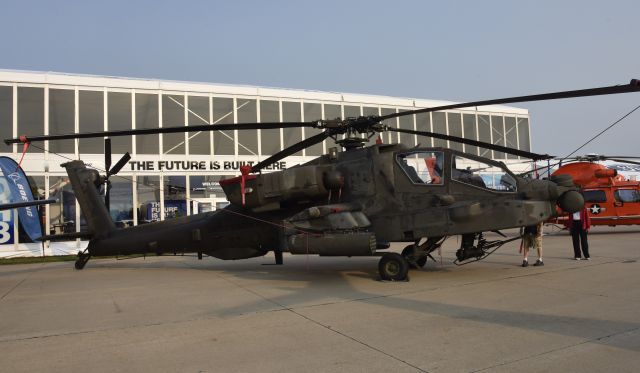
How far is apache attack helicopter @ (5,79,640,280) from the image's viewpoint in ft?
25.2

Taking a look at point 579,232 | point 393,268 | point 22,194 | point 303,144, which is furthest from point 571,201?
point 22,194

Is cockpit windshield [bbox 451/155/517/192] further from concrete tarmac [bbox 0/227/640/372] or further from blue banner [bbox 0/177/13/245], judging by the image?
blue banner [bbox 0/177/13/245]

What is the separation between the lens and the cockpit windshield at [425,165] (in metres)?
8.09

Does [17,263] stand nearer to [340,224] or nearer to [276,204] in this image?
[276,204]

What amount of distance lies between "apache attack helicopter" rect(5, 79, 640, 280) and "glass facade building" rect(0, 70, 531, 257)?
9.09 meters

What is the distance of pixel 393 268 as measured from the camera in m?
7.91

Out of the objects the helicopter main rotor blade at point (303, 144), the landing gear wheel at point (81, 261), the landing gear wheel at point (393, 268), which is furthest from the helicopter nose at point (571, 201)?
the landing gear wheel at point (81, 261)

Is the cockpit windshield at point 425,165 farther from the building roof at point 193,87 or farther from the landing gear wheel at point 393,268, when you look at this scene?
the building roof at point 193,87

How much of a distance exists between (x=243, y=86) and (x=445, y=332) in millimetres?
17347

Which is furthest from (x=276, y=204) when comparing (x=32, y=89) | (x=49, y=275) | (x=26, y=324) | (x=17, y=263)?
(x=32, y=89)

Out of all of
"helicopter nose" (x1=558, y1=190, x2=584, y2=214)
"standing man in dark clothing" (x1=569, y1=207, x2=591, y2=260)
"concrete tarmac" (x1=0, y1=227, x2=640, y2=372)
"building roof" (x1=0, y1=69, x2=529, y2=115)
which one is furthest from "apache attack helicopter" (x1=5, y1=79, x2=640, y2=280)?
"building roof" (x1=0, y1=69, x2=529, y2=115)

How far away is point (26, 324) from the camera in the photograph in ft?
18.5

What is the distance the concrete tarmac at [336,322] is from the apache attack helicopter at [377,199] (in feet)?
2.43

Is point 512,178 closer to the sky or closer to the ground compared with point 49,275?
closer to the sky
